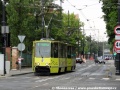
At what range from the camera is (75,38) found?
103 m

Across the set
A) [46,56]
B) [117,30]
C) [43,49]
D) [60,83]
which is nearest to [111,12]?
[117,30]

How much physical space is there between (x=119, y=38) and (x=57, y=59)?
635 centimetres

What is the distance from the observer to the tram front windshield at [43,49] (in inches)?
1341

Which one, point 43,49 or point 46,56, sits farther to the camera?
point 43,49

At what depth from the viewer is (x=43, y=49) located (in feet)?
112

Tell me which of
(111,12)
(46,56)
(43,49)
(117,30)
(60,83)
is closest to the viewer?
(60,83)

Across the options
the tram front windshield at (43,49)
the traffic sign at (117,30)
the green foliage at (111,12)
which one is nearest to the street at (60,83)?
the traffic sign at (117,30)

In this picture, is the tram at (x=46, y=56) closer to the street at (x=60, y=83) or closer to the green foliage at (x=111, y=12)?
the street at (x=60, y=83)

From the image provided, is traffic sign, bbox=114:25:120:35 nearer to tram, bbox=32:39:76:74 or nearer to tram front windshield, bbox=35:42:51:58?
tram, bbox=32:39:76:74

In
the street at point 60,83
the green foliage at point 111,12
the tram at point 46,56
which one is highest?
the green foliage at point 111,12

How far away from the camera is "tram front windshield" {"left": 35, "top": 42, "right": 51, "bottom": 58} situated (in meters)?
34.1

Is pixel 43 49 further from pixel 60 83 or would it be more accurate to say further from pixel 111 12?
pixel 60 83

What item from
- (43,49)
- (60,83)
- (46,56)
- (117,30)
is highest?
(117,30)

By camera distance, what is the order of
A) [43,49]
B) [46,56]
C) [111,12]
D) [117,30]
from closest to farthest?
[117,30]
[46,56]
[43,49]
[111,12]
